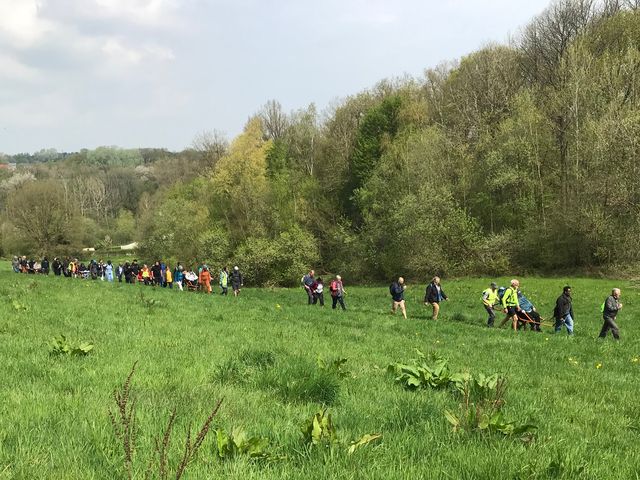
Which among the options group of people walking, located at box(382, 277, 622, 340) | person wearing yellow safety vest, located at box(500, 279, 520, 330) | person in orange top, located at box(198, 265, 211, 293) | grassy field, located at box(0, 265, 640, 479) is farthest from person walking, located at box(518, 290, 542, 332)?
person in orange top, located at box(198, 265, 211, 293)

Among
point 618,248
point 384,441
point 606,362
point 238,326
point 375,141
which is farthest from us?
point 375,141

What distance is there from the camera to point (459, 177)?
45125 millimetres

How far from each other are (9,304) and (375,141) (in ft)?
141

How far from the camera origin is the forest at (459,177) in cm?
3766

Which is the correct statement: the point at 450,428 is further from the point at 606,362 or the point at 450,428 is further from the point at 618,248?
the point at 618,248

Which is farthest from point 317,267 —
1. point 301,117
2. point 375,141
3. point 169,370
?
point 169,370

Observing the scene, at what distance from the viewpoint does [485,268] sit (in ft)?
136

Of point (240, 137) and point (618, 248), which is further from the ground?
point (240, 137)

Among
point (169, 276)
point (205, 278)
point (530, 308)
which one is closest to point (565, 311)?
point (530, 308)

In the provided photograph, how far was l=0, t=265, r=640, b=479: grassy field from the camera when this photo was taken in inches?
144

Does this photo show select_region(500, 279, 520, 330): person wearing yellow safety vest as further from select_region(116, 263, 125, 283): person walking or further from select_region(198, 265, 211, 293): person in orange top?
select_region(116, 263, 125, 283): person walking

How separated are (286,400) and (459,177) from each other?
42.2 meters

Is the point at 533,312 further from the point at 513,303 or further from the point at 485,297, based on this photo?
the point at 485,297

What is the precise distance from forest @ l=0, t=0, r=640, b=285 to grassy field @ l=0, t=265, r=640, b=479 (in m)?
27.8
